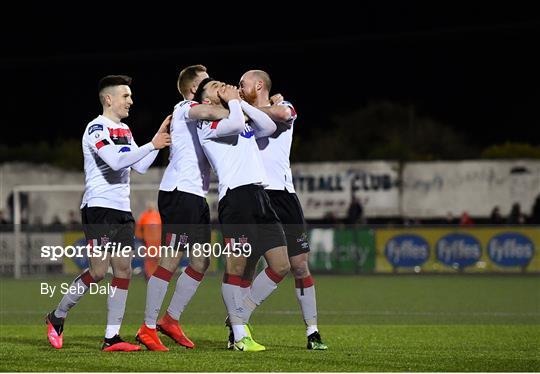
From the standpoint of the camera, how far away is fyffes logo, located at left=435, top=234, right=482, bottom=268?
2728 centimetres

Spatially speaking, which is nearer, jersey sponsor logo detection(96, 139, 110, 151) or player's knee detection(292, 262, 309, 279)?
jersey sponsor logo detection(96, 139, 110, 151)

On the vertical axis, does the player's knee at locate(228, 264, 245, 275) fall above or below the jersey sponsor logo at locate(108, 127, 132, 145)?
below

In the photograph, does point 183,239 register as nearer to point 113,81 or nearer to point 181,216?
point 181,216

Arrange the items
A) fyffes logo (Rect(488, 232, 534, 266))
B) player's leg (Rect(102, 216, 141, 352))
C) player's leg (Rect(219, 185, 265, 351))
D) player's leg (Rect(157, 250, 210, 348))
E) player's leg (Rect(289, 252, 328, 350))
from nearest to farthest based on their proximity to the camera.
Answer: player's leg (Rect(219, 185, 265, 351)) < player's leg (Rect(102, 216, 141, 352)) < player's leg (Rect(289, 252, 328, 350)) < player's leg (Rect(157, 250, 210, 348)) < fyffes logo (Rect(488, 232, 534, 266))

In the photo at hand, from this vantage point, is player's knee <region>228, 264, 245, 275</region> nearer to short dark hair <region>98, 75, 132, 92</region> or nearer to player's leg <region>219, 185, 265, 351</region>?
player's leg <region>219, 185, 265, 351</region>

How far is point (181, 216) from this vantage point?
397 inches

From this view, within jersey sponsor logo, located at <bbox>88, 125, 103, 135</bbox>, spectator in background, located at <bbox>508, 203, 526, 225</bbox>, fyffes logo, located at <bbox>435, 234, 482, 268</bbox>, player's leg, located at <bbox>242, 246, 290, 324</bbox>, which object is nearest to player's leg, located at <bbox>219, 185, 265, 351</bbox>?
player's leg, located at <bbox>242, 246, 290, 324</bbox>

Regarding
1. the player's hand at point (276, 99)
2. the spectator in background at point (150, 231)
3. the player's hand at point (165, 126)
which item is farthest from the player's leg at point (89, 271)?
the spectator in background at point (150, 231)

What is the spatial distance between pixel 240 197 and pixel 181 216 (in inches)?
29.1

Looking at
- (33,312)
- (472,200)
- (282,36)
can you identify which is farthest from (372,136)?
(33,312)

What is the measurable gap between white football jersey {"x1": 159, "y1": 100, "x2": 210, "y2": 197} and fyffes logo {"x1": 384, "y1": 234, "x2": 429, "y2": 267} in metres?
17.9

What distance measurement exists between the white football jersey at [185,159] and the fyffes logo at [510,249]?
708 inches

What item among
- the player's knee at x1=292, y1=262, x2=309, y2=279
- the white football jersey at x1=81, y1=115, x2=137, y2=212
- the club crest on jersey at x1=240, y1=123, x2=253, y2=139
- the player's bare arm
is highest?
the player's bare arm

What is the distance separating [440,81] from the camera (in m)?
63.0
